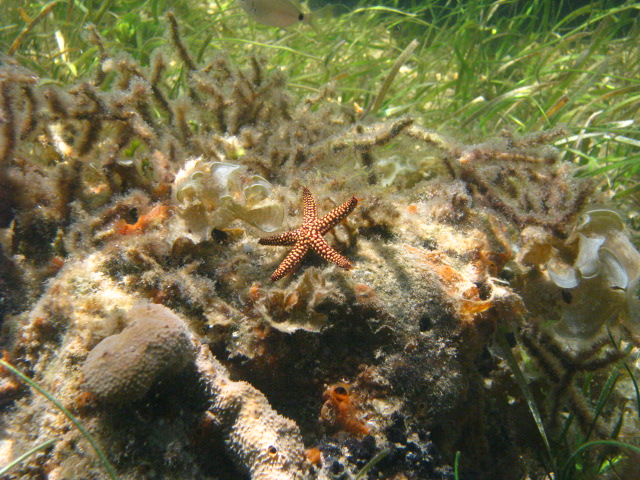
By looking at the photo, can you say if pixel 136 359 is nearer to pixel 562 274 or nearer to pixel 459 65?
pixel 562 274

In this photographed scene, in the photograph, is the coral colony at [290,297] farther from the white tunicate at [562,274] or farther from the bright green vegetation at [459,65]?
the bright green vegetation at [459,65]

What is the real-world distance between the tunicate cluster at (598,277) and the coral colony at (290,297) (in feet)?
0.06

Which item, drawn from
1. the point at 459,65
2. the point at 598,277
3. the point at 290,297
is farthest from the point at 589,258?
the point at 459,65

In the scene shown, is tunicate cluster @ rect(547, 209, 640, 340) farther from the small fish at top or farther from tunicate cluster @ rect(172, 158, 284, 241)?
the small fish at top

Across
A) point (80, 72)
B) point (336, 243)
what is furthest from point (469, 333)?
point (80, 72)

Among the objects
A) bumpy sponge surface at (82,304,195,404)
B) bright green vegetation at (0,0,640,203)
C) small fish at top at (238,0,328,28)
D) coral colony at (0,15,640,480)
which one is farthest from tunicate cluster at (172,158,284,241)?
small fish at top at (238,0,328,28)

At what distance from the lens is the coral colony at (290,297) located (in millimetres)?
2047

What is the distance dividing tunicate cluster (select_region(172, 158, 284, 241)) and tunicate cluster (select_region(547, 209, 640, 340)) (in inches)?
96.2

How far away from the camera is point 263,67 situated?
378cm

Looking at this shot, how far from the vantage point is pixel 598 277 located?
265 cm

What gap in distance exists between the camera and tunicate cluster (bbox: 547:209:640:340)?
8.49 ft

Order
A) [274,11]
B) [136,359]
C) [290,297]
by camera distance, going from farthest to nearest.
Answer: [274,11] < [290,297] < [136,359]

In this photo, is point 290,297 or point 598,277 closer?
point 290,297

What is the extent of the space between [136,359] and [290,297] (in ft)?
3.27
